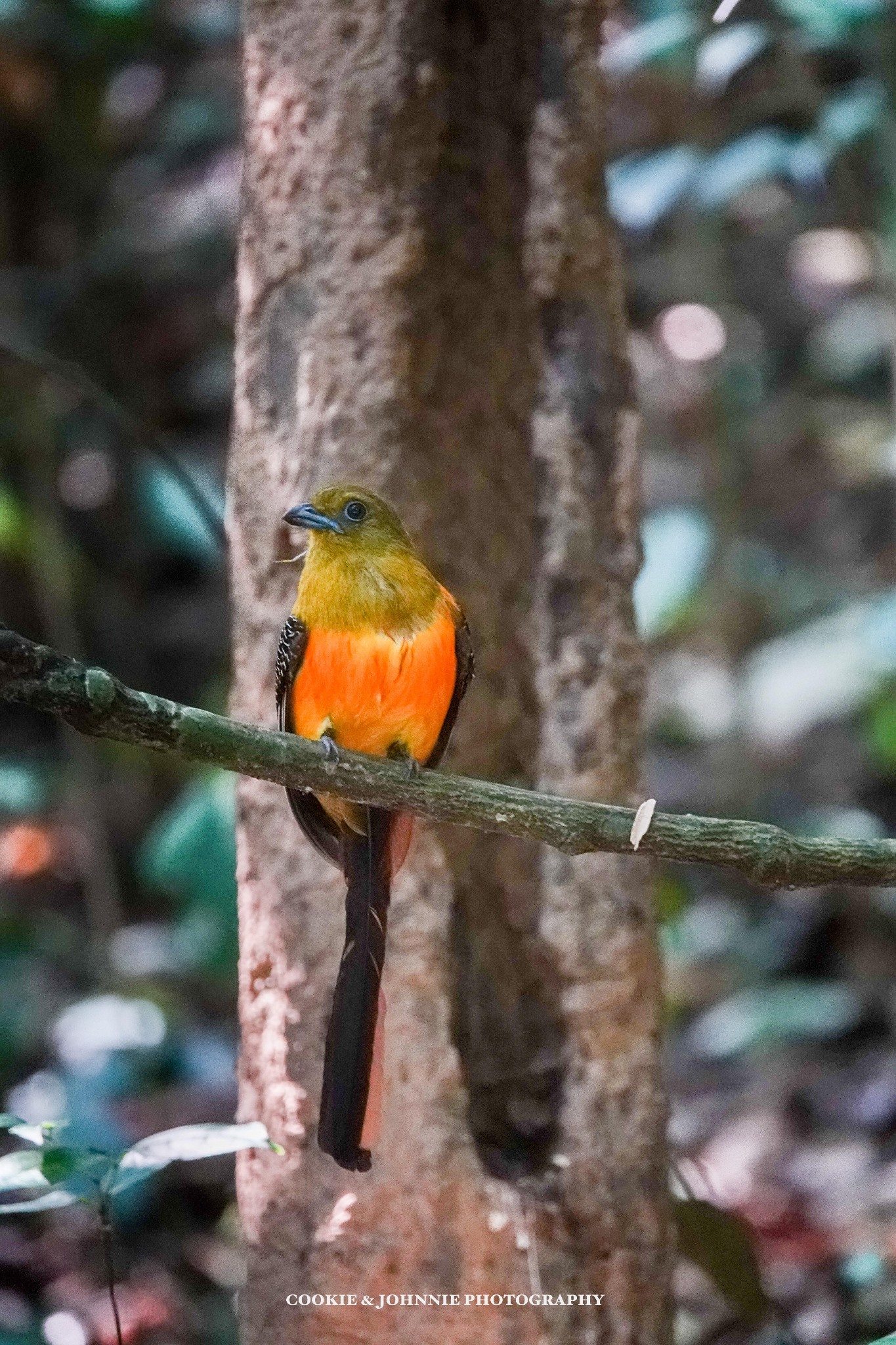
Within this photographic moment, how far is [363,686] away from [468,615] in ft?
2.38

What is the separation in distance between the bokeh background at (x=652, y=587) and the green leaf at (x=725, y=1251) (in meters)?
0.10

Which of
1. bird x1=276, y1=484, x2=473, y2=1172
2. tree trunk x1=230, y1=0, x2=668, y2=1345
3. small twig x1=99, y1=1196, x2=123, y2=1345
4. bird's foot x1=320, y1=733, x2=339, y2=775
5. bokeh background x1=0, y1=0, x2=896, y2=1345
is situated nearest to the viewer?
bird's foot x1=320, y1=733, x2=339, y2=775

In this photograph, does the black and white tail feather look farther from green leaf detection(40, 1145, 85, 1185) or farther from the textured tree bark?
the textured tree bark

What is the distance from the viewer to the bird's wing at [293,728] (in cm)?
217

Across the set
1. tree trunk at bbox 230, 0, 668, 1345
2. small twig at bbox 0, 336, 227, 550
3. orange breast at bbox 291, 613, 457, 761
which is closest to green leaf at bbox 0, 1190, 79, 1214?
tree trunk at bbox 230, 0, 668, 1345

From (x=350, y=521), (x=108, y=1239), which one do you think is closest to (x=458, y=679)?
(x=350, y=521)

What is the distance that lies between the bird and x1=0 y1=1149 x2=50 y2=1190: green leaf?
0.48 metres

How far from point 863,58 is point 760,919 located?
3.18 metres

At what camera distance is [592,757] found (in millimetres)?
2846

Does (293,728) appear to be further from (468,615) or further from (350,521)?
(468,615)

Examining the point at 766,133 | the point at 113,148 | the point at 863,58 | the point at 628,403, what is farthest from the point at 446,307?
the point at 113,148

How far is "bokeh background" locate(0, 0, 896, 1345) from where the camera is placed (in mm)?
3932

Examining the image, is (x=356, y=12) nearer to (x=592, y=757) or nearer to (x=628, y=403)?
(x=628, y=403)

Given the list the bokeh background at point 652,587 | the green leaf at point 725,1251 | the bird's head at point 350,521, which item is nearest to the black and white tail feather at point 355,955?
the bird's head at point 350,521
